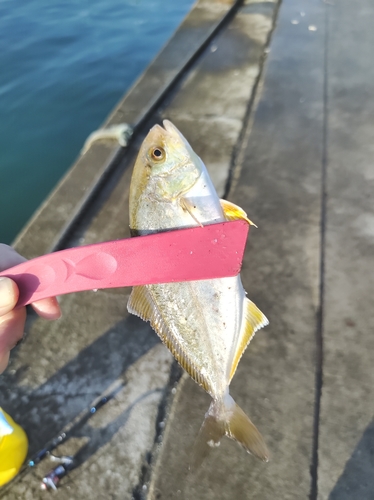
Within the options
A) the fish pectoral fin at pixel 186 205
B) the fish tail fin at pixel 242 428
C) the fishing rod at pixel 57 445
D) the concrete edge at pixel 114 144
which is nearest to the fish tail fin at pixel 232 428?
the fish tail fin at pixel 242 428

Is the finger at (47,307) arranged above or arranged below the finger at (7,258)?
below

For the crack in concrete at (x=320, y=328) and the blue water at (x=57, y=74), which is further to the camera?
the blue water at (x=57, y=74)

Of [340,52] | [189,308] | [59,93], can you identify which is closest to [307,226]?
[189,308]

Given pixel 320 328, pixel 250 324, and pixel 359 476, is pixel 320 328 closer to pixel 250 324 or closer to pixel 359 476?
pixel 359 476

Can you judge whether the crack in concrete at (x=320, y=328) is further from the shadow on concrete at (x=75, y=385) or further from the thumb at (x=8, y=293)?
the thumb at (x=8, y=293)

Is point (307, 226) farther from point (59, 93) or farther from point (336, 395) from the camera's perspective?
point (59, 93)

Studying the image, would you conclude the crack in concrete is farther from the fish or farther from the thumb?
the thumb

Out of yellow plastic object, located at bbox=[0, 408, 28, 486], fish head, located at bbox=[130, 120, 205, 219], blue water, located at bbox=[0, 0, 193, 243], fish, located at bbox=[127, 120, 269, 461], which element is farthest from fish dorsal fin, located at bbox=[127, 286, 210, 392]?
blue water, located at bbox=[0, 0, 193, 243]
